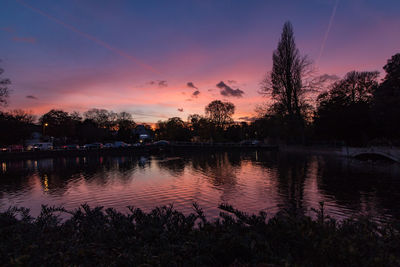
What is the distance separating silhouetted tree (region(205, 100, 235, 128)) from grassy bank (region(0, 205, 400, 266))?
88.6 metres

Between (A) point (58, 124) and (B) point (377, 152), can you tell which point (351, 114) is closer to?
(B) point (377, 152)

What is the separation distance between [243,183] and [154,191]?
5982 millimetres

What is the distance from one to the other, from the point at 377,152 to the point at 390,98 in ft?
23.8

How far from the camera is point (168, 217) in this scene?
5.62 meters

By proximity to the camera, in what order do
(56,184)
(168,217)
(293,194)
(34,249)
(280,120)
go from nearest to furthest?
(34,249), (168,217), (293,194), (56,184), (280,120)

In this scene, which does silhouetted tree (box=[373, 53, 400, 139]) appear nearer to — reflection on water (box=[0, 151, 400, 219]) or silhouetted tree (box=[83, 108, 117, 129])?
reflection on water (box=[0, 151, 400, 219])

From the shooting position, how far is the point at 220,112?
308 feet

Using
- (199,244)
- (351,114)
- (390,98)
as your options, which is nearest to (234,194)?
(199,244)

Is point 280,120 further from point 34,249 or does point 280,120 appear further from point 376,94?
point 34,249

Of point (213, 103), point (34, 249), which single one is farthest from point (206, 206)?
point (213, 103)

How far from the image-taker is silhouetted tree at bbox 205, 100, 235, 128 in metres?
93.8

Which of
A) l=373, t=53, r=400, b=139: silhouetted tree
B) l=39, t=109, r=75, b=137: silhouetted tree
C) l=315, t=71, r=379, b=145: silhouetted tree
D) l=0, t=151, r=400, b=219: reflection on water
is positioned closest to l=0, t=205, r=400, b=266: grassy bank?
l=0, t=151, r=400, b=219: reflection on water

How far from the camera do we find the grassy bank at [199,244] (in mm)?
3641

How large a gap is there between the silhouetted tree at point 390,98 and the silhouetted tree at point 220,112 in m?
59.4
